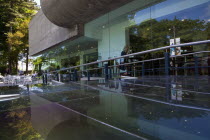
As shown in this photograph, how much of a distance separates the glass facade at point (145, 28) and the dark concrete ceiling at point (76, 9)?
962 millimetres

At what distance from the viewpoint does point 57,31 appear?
17.3 m

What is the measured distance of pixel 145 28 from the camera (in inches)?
403

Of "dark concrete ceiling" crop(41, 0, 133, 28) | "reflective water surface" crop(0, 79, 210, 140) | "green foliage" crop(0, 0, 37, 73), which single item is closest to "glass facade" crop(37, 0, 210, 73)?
"dark concrete ceiling" crop(41, 0, 133, 28)

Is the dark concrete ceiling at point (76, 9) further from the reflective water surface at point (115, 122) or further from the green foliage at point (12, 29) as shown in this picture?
the green foliage at point (12, 29)

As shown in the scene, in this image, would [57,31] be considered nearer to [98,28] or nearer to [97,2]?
[98,28]

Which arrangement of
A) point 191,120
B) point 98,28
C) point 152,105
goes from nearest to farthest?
point 191,120, point 152,105, point 98,28

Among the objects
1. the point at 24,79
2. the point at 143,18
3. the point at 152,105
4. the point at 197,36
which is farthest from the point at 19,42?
the point at 152,105

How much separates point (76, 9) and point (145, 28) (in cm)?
492

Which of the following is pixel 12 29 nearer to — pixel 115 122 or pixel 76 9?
pixel 76 9

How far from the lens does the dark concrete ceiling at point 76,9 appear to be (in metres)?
10.3

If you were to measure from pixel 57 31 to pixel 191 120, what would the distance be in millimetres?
17163

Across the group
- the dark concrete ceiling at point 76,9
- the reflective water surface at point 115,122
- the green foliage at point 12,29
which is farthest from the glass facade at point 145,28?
the green foliage at point 12,29

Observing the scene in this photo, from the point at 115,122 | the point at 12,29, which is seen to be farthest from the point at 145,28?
the point at 12,29

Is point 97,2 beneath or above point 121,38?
above
